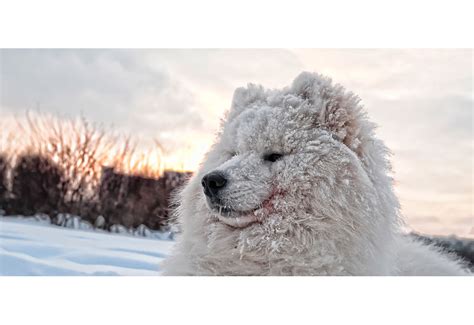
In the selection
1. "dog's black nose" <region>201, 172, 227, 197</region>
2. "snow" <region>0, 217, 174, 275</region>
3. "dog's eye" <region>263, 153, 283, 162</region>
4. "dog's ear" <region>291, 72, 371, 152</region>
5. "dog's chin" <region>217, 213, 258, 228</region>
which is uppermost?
"dog's ear" <region>291, 72, 371, 152</region>

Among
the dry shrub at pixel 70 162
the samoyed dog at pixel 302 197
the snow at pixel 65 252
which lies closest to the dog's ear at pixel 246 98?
the samoyed dog at pixel 302 197

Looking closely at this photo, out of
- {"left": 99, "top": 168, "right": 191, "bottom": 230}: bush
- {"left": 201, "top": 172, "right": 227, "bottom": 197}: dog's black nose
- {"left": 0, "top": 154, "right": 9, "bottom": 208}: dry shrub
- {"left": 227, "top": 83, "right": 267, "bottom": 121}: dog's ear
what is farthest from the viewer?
{"left": 99, "top": 168, "right": 191, "bottom": 230}: bush

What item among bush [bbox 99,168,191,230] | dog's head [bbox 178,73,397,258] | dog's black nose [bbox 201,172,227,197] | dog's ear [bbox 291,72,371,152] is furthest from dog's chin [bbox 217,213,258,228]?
bush [bbox 99,168,191,230]

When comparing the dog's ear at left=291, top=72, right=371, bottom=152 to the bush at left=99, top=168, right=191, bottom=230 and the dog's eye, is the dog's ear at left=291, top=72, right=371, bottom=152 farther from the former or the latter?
the bush at left=99, top=168, right=191, bottom=230

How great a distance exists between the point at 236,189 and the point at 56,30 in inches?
66.1

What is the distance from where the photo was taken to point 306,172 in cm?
292

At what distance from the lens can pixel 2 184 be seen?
401cm

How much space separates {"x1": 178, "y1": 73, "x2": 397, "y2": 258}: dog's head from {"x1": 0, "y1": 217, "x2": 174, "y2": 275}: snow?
0.87m

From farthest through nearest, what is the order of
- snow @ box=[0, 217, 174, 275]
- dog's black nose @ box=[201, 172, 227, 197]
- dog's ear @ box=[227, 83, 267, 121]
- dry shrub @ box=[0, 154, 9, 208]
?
dry shrub @ box=[0, 154, 9, 208], snow @ box=[0, 217, 174, 275], dog's ear @ box=[227, 83, 267, 121], dog's black nose @ box=[201, 172, 227, 197]

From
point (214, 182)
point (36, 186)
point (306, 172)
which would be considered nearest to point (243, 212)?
point (214, 182)

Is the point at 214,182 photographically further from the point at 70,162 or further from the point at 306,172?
the point at 70,162

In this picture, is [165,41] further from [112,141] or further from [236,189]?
[236,189]

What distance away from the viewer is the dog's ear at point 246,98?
3.26 m

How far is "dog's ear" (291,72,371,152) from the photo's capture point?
296 cm
